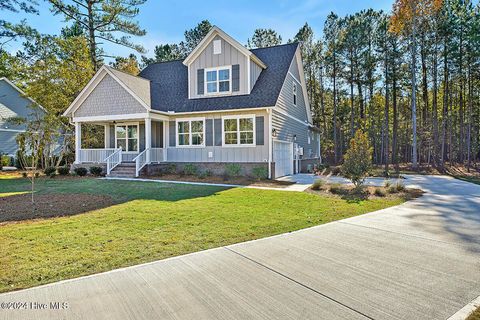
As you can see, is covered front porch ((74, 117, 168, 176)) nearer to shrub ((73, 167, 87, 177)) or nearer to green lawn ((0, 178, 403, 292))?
shrub ((73, 167, 87, 177))

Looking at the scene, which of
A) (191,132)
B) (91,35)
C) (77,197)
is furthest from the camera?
(91,35)

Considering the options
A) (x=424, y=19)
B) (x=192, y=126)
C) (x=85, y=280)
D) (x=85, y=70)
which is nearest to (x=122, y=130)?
(x=192, y=126)

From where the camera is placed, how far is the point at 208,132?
52.3ft

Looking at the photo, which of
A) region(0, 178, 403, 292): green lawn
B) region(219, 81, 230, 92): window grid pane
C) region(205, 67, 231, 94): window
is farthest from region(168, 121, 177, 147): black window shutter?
region(0, 178, 403, 292): green lawn

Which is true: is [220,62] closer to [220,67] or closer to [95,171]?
[220,67]

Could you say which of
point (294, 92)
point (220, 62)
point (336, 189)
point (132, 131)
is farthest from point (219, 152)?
point (294, 92)

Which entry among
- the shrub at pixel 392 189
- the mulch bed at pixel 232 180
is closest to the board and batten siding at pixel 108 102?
the mulch bed at pixel 232 180

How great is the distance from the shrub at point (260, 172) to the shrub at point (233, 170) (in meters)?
0.83

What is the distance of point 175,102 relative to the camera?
17.1 metres

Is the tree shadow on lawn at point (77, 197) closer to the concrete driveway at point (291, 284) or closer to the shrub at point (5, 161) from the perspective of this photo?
the concrete driveway at point (291, 284)

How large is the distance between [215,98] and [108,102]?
6200 mm

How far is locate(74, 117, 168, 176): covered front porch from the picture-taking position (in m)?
16.0

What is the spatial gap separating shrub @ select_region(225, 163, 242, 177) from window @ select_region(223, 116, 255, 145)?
4.31ft

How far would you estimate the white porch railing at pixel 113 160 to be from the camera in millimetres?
15852
